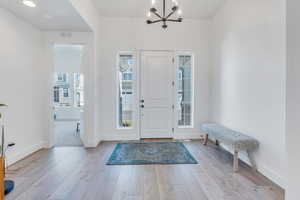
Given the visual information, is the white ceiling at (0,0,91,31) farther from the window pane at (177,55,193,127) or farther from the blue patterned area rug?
the blue patterned area rug

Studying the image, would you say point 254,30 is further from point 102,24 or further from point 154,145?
point 102,24

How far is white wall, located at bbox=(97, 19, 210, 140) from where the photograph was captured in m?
4.79

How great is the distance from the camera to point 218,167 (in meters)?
3.14

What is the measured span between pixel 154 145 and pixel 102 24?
11.2 ft

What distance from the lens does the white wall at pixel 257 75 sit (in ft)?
8.25

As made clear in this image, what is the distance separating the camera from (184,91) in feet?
16.8

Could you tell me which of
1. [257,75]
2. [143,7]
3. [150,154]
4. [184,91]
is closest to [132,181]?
[150,154]

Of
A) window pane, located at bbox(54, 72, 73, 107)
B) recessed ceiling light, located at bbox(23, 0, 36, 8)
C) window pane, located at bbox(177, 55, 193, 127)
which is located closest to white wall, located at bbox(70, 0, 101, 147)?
recessed ceiling light, located at bbox(23, 0, 36, 8)

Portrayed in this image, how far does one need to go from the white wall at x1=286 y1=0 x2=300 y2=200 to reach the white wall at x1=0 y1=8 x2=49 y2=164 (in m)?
3.87

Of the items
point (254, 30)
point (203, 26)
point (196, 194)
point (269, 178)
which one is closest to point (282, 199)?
point (269, 178)

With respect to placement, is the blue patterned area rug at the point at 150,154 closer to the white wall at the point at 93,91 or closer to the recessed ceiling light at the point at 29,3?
the white wall at the point at 93,91

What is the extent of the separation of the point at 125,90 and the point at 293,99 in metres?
4.19

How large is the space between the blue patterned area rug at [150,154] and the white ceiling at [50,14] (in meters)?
2.77

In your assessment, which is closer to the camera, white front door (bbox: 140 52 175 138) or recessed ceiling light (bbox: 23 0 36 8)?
recessed ceiling light (bbox: 23 0 36 8)
